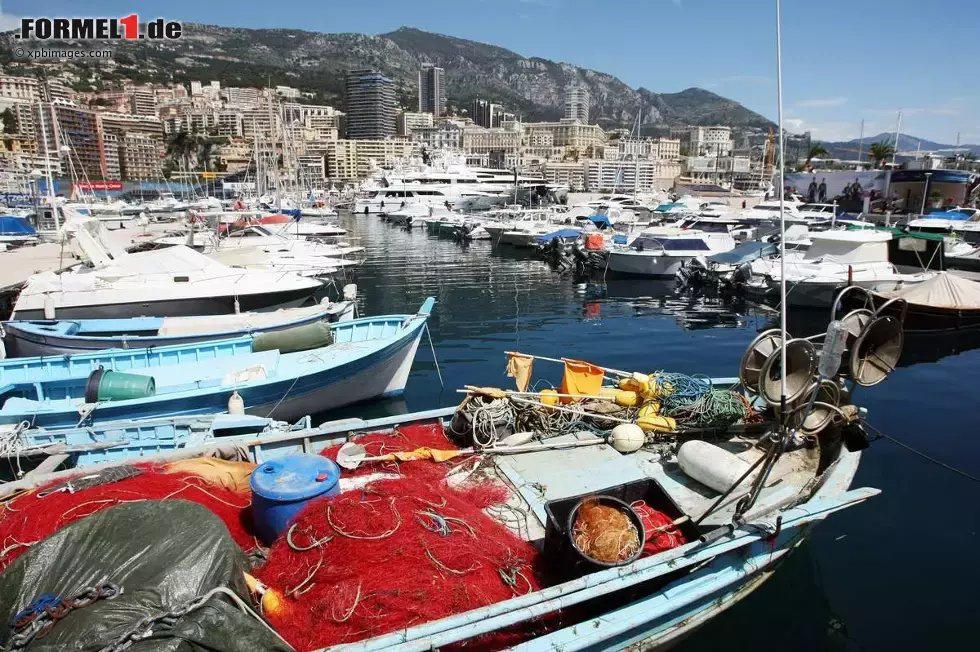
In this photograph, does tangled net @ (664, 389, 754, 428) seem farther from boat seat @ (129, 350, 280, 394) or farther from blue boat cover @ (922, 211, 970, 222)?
blue boat cover @ (922, 211, 970, 222)

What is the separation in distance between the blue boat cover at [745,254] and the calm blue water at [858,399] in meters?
2.50

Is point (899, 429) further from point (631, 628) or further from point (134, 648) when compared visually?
point (134, 648)

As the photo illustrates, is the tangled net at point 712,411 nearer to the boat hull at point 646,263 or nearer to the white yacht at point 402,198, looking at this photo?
the boat hull at point 646,263

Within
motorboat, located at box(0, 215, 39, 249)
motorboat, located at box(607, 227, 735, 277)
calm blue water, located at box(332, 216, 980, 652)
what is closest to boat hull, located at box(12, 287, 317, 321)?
calm blue water, located at box(332, 216, 980, 652)

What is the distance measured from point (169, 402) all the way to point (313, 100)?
214436mm

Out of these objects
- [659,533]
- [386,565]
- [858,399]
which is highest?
[386,565]

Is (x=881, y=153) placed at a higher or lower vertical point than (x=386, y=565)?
higher

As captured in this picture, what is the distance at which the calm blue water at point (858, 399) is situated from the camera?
5906mm

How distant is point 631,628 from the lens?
437 centimetres

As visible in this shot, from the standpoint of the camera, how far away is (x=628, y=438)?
6.74 metres

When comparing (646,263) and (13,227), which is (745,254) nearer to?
(646,263)

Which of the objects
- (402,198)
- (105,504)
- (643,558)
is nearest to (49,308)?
(105,504)

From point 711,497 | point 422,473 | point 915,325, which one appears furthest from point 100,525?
point 915,325

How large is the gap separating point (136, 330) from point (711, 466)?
13.3m
